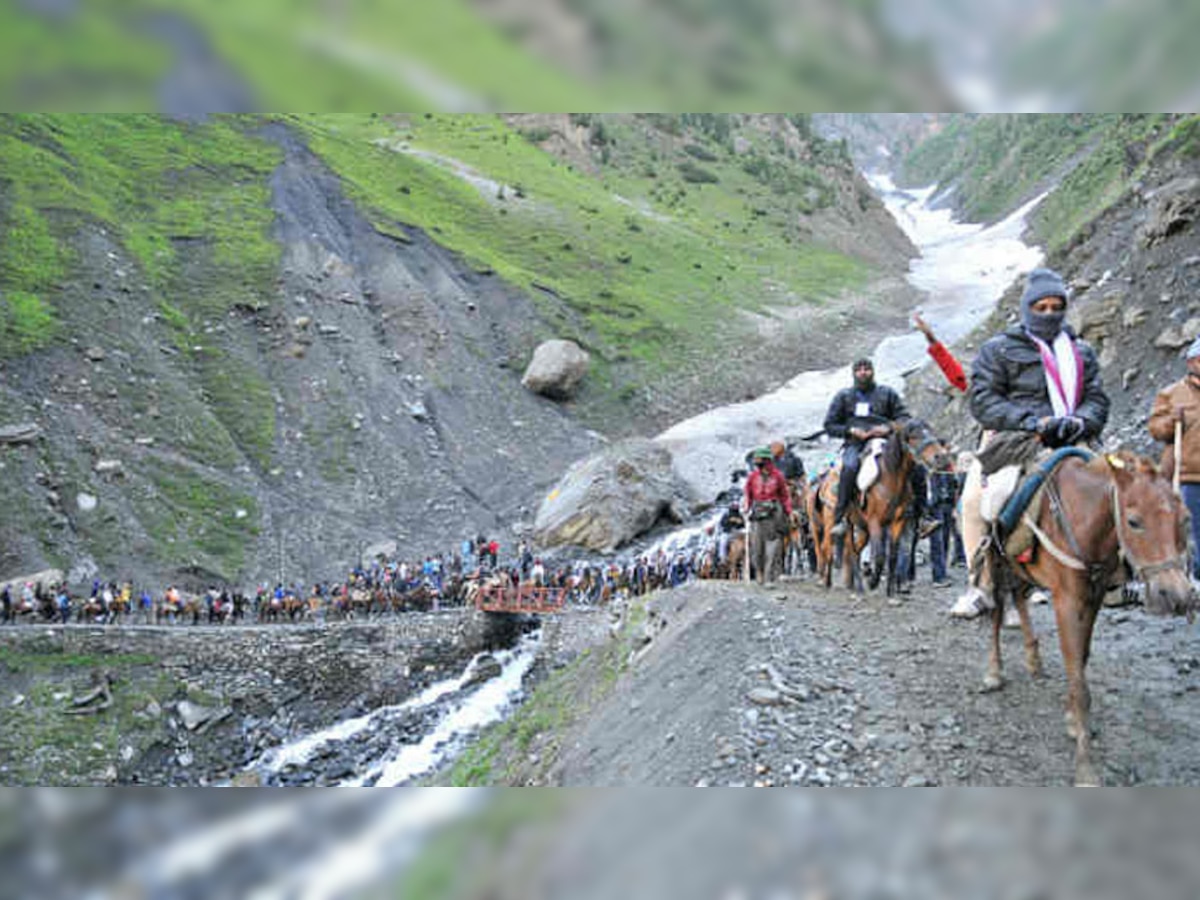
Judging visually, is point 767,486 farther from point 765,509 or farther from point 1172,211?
point 1172,211

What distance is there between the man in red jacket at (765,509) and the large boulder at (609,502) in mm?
20186

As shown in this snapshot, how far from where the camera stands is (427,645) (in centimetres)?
3156

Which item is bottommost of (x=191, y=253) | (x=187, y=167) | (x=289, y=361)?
(x=289, y=361)

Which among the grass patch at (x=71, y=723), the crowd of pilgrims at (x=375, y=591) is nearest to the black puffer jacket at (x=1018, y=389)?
the crowd of pilgrims at (x=375, y=591)

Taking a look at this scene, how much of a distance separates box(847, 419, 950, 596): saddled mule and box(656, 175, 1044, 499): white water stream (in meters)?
28.7

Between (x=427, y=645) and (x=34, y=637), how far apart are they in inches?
460

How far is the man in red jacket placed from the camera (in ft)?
58.9

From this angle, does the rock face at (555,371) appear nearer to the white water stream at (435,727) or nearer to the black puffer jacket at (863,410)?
the white water stream at (435,727)

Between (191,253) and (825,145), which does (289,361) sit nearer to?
(191,253)

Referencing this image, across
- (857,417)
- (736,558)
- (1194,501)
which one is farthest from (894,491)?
(736,558)

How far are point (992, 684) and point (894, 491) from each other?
5644 millimetres

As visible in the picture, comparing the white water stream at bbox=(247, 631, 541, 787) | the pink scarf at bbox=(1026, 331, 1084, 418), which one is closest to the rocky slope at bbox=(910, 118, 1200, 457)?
the pink scarf at bbox=(1026, 331, 1084, 418)

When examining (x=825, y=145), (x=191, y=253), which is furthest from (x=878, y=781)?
(x=825, y=145)

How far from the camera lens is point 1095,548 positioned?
22.5ft
